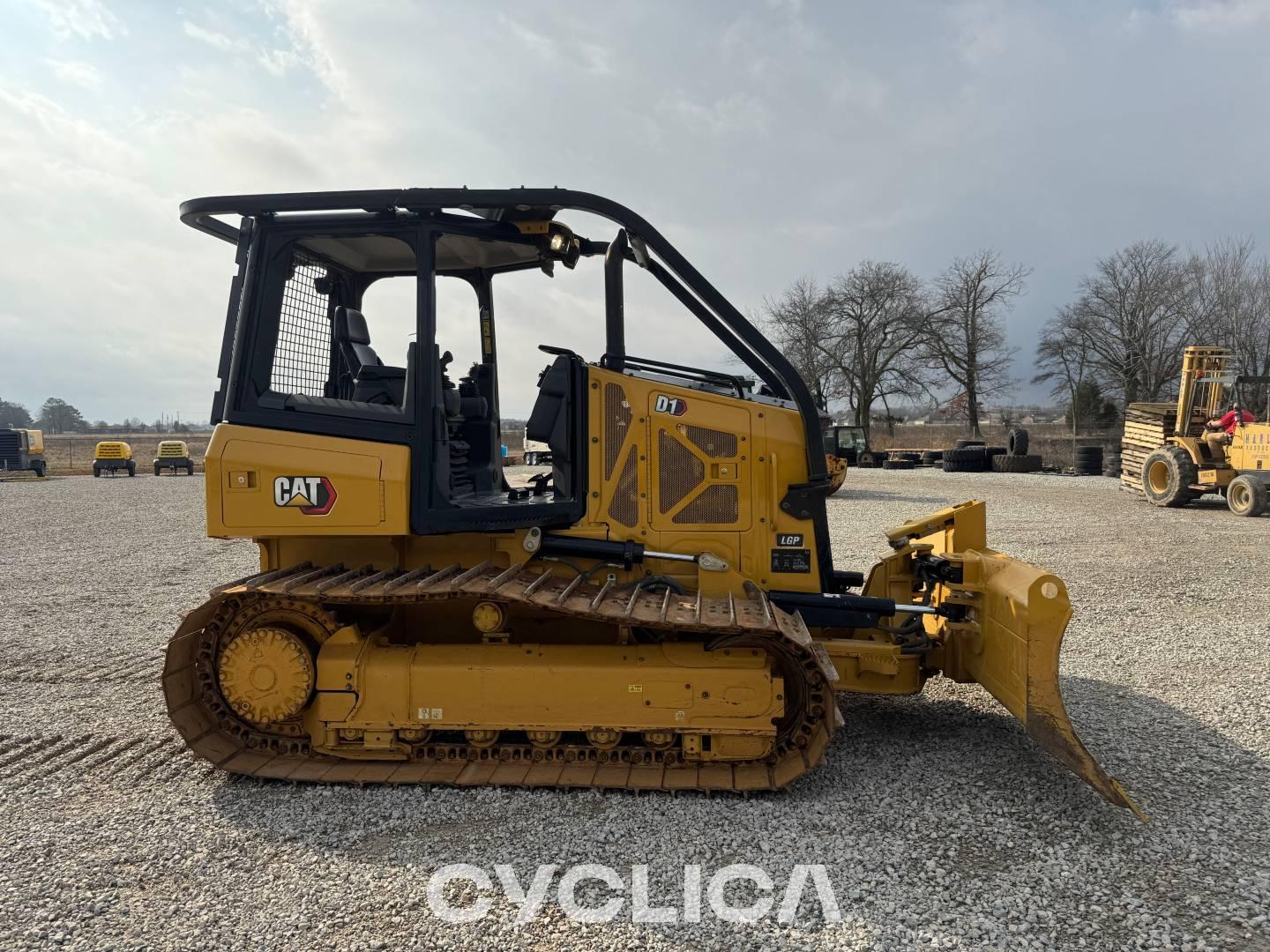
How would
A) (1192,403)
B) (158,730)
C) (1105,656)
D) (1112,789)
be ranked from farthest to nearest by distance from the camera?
(1192,403) < (1105,656) < (158,730) < (1112,789)

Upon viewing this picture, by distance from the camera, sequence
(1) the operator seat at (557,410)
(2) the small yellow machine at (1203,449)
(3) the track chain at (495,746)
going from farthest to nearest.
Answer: (2) the small yellow machine at (1203,449) < (1) the operator seat at (557,410) < (3) the track chain at (495,746)

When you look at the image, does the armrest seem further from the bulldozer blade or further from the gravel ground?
the bulldozer blade

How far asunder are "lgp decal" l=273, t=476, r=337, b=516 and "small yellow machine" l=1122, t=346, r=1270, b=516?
18.3m

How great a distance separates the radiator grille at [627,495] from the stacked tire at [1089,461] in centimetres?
2897

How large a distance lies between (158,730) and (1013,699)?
5.02 meters

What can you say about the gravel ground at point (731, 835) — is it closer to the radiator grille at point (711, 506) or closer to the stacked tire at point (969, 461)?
the radiator grille at point (711, 506)

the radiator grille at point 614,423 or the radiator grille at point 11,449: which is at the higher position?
the radiator grille at point 11,449

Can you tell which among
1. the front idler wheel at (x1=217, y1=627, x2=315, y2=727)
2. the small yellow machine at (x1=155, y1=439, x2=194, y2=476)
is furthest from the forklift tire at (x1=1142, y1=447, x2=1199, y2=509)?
the small yellow machine at (x1=155, y1=439, x2=194, y2=476)

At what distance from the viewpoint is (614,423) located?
14.1 ft

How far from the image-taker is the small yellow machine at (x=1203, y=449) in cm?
1569

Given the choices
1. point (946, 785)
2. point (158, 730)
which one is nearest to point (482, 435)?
point (158, 730)

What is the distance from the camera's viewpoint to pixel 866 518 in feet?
51.4

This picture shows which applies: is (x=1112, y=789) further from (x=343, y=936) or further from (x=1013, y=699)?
(x=343, y=936)

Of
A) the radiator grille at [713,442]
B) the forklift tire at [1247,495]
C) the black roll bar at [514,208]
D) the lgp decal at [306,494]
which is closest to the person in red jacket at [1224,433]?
the forklift tire at [1247,495]
